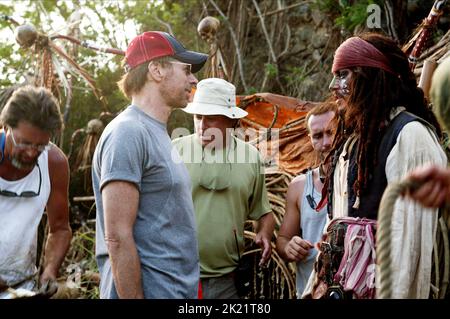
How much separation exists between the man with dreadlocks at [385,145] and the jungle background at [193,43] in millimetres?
3851

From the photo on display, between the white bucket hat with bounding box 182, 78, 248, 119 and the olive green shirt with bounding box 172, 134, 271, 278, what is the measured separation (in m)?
0.18

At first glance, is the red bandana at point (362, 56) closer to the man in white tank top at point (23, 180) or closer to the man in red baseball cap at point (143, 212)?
the man in red baseball cap at point (143, 212)

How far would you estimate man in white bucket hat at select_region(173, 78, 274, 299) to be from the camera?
4.94 metres

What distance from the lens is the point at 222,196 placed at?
503 cm

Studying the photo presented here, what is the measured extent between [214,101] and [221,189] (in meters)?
0.61

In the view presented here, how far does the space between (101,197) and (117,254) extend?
0.35 m

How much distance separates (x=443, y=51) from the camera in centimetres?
570

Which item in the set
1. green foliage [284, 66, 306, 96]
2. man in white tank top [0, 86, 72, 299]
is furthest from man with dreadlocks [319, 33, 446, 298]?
green foliage [284, 66, 306, 96]

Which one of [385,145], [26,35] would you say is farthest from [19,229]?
[26,35]

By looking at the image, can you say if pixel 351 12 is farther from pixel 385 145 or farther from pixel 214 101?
pixel 385 145

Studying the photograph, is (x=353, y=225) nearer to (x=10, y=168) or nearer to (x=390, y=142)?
(x=390, y=142)

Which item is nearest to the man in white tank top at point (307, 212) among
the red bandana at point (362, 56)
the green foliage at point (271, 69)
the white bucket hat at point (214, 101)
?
the white bucket hat at point (214, 101)

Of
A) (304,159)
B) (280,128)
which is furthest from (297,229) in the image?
(280,128)
